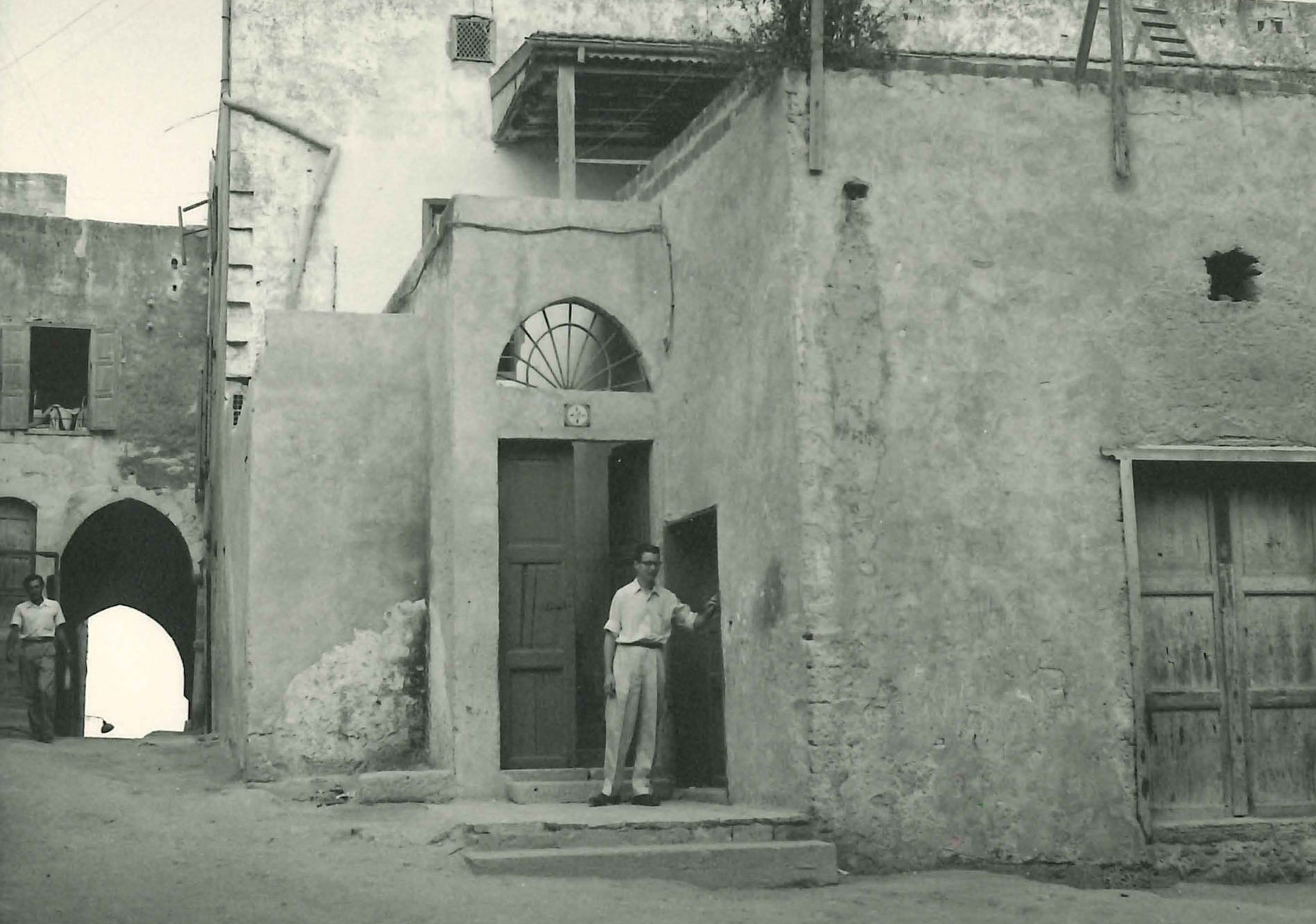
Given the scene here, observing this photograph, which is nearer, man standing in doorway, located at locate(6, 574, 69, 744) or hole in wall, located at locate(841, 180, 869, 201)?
hole in wall, located at locate(841, 180, 869, 201)

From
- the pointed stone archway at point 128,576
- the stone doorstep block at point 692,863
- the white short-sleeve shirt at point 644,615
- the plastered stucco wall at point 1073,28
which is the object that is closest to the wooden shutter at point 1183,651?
the stone doorstep block at point 692,863

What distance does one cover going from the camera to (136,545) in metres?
24.1

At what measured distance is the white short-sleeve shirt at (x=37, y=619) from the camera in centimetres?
1571

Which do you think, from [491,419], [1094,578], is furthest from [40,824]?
[1094,578]

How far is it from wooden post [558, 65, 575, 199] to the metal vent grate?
246cm

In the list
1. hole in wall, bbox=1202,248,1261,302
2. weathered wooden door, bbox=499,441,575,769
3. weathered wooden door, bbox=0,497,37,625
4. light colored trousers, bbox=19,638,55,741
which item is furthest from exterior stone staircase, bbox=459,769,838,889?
weathered wooden door, bbox=0,497,37,625

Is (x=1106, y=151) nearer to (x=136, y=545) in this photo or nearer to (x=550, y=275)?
(x=550, y=275)

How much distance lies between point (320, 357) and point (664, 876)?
5.64 m

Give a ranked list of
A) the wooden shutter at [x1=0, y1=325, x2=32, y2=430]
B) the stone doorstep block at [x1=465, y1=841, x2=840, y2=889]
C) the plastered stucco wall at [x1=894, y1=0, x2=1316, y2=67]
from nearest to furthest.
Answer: the stone doorstep block at [x1=465, y1=841, x2=840, y2=889], the plastered stucco wall at [x1=894, y1=0, x2=1316, y2=67], the wooden shutter at [x1=0, y1=325, x2=32, y2=430]

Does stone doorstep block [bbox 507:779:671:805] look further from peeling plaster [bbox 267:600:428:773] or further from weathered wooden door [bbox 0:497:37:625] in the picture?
weathered wooden door [bbox 0:497:37:625]

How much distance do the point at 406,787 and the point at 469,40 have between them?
31.1 ft

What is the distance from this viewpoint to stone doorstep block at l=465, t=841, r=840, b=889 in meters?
8.40

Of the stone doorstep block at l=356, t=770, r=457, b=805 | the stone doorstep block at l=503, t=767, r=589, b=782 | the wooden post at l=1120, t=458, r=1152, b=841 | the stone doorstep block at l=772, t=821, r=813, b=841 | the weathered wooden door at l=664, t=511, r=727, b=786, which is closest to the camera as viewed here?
the stone doorstep block at l=772, t=821, r=813, b=841

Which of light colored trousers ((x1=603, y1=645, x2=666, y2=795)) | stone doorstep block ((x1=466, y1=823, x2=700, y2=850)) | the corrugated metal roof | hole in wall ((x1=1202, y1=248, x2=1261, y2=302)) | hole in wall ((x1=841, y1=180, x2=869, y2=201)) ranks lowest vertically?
stone doorstep block ((x1=466, y1=823, x2=700, y2=850))
